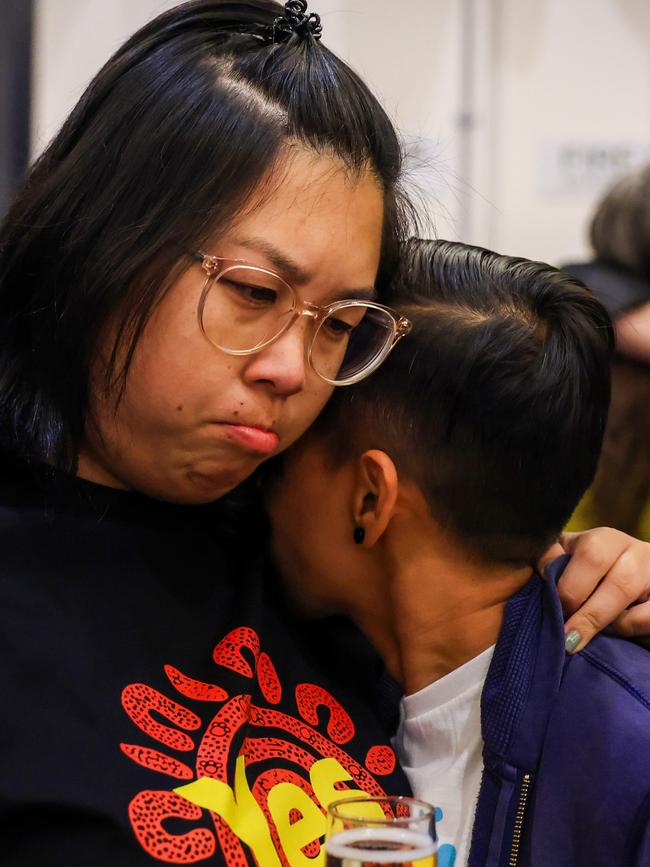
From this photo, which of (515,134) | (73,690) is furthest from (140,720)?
(515,134)

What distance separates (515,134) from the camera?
3.69 m

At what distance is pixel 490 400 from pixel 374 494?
7.0 inches

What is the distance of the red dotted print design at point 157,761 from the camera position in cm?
104

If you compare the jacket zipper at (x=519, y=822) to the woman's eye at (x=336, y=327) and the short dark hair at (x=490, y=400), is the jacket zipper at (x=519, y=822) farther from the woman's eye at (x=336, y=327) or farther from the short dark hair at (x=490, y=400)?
the woman's eye at (x=336, y=327)

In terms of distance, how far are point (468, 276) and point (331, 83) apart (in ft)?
0.96

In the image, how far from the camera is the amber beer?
2.76 ft

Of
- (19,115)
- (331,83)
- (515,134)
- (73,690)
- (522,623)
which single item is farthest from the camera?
(515,134)

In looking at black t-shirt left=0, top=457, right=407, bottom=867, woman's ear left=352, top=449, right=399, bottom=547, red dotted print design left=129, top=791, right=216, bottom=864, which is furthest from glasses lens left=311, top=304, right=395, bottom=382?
red dotted print design left=129, top=791, right=216, bottom=864

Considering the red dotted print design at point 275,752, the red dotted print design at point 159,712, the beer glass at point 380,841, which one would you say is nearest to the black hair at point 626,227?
the red dotted print design at point 275,752

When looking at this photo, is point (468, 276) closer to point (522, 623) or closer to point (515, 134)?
point (522, 623)

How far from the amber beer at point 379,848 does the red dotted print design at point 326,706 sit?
40cm

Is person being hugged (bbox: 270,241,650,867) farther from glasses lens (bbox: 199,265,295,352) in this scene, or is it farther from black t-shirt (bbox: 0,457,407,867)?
glasses lens (bbox: 199,265,295,352)

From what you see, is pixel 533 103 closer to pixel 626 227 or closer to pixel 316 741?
pixel 626 227

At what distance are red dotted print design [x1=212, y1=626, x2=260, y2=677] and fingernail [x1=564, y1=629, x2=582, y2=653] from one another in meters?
0.34
